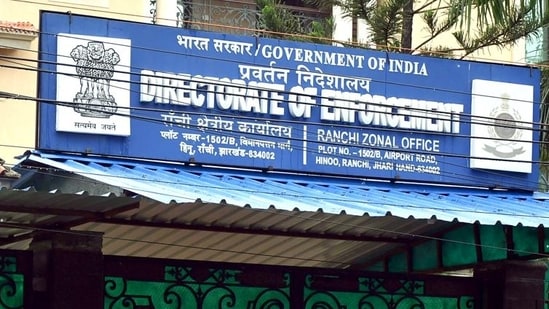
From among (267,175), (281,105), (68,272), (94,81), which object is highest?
(94,81)

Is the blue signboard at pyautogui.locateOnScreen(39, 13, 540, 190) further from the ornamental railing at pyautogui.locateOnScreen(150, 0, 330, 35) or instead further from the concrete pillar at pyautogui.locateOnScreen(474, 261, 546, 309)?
the ornamental railing at pyautogui.locateOnScreen(150, 0, 330, 35)

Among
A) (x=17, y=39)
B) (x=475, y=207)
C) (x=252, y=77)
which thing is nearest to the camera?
(x=475, y=207)

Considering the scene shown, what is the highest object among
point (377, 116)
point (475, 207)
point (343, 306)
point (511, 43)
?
point (511, 43)

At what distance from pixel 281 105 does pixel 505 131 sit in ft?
7.77

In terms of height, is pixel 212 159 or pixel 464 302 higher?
pixel 212 159

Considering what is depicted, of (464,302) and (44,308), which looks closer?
(44,308)

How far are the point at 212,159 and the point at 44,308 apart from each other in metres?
2.10

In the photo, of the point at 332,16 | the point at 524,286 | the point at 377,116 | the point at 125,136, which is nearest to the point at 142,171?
the point at 125,136

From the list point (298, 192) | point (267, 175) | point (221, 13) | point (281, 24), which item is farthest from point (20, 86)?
point (298, 192)

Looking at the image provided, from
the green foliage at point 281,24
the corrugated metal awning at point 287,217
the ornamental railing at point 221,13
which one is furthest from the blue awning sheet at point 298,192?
the ornamental railing at point 221,13

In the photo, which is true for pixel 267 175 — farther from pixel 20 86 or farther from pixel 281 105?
pixel 20 86

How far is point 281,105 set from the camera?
11.2 metres

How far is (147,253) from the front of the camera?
11.7 m

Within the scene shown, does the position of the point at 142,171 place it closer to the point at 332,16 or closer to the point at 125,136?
the point at 125,136
